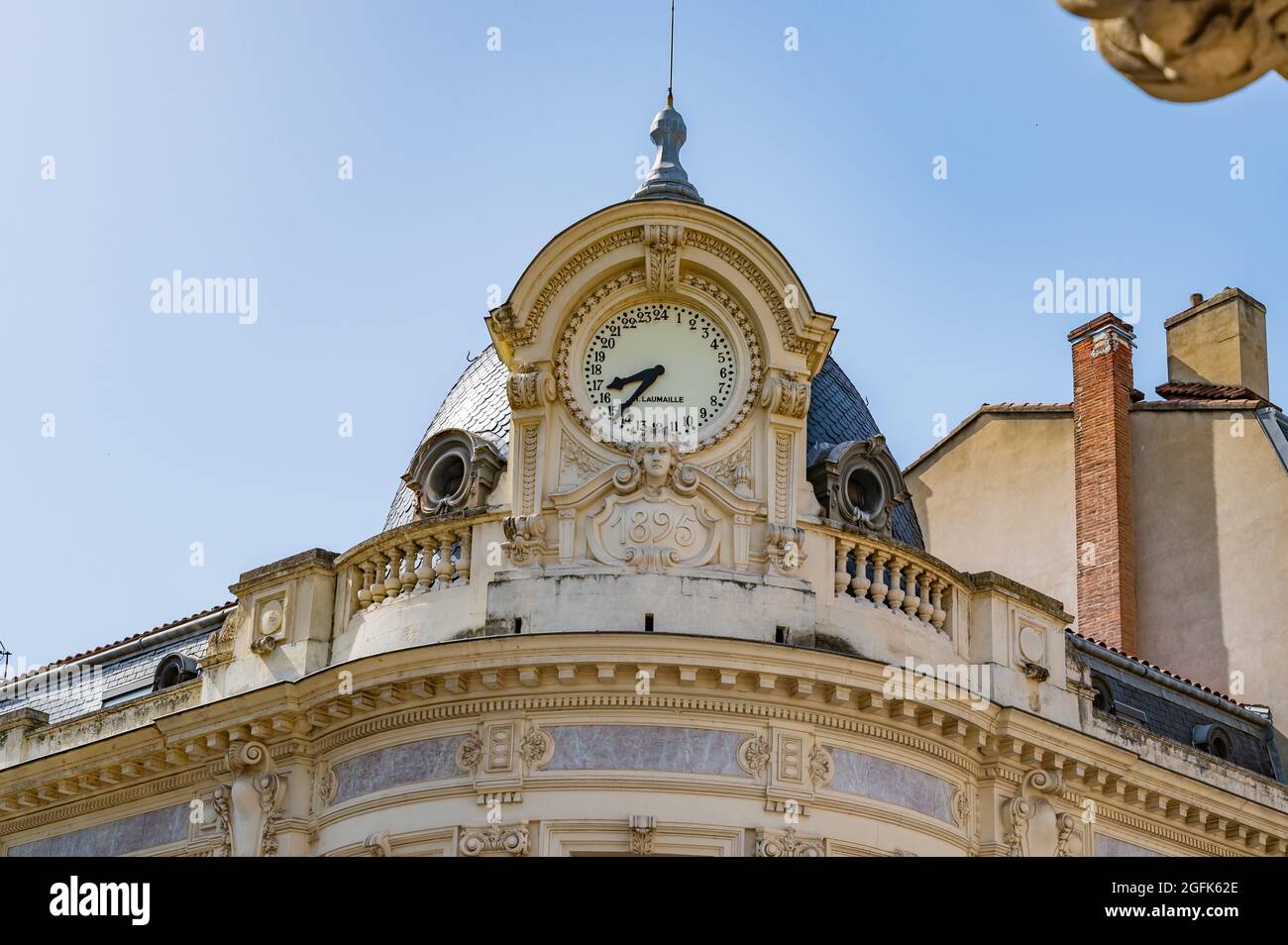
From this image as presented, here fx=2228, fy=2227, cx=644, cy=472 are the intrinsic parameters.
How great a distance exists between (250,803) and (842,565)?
5.90m

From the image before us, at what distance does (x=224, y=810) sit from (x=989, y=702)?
7.16 m

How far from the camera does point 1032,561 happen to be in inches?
1224

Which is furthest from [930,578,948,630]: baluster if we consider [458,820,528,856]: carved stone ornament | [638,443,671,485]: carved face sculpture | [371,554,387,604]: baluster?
[371,554,387,604]: baluster

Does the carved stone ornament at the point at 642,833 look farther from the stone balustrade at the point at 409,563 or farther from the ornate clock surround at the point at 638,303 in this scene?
the ornate clock surround at the point at 638,303

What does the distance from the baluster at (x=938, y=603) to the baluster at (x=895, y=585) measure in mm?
360

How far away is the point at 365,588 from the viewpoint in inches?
832

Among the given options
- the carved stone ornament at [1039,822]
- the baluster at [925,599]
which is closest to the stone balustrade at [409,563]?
the baluster at [925,599]

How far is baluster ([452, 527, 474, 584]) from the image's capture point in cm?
2045

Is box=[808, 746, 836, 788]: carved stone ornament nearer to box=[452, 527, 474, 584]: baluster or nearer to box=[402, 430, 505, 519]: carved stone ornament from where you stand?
box=[452, 527, 474, 584]: baluster

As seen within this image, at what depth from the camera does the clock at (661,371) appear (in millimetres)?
20812

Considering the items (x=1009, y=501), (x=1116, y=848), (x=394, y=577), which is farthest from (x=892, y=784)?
(x=1009, y=501)

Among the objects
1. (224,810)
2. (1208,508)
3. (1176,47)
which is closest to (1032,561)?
(1208,508)

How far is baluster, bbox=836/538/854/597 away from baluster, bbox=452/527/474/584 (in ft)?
11.1
